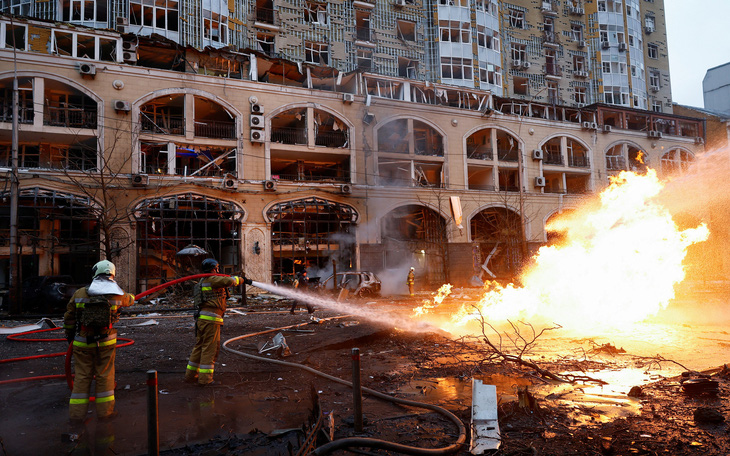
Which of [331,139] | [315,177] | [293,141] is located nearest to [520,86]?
[331,139]

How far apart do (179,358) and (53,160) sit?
71.5 feet

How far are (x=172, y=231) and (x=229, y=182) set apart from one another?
5.35 metres

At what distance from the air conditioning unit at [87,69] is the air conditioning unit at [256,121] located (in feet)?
27.4

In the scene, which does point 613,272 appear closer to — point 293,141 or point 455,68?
point 293,141

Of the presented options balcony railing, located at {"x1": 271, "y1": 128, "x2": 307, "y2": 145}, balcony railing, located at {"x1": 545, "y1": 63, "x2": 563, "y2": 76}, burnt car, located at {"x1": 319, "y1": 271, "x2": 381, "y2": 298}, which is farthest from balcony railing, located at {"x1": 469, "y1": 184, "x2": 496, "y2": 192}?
balcony railing, located at {"x1": 545, "y1": 63, "x2": 563, "y2": 76}

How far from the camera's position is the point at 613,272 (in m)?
12.6

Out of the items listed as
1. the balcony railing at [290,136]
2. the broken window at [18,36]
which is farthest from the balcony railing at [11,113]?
the balcony railing at [290,136]

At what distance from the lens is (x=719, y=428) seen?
5230 mm

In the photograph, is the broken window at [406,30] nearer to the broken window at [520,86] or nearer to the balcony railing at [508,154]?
the broken window at [520,86]

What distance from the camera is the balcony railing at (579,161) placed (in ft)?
122

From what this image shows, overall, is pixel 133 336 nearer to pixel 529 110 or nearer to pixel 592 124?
pixel 529 110

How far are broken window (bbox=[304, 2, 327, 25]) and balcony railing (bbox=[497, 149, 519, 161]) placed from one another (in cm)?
1806

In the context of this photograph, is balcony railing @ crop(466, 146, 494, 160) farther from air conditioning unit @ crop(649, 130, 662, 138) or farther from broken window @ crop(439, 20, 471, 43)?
air conditioning unit @ crop(649, 130, 662, 138)

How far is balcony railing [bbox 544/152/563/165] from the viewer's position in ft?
120
